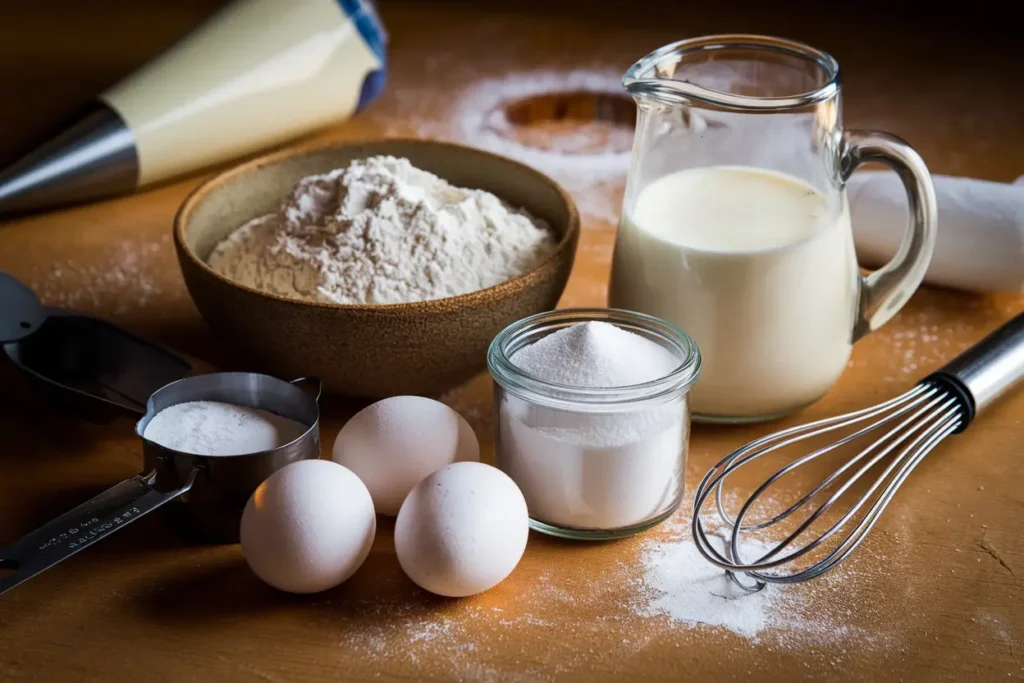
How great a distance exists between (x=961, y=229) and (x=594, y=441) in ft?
1.61

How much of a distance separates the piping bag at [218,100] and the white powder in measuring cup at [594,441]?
2.17 feet

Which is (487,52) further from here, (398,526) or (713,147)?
(398,526)

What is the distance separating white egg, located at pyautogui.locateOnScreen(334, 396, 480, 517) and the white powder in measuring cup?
1.6 inches

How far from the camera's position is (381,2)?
1808 millimetres

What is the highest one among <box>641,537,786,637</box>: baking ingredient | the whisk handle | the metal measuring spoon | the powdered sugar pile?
the powdered sugar pile

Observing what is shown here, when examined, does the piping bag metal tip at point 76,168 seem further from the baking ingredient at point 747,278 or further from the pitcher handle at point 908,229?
the pitcher handle at point 908,229

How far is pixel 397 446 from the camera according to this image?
2.34 ft

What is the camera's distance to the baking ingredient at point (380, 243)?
2.66 feet

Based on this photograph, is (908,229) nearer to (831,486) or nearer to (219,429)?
(831,486)

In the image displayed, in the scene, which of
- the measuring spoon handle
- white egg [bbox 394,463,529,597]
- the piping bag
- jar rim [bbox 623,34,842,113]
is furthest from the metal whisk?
the piping bag

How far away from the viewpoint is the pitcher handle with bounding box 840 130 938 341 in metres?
0.78

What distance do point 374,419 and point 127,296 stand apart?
0.41m

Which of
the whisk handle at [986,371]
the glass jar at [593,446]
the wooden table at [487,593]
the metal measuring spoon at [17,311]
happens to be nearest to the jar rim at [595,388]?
the glass jar at [593,446]

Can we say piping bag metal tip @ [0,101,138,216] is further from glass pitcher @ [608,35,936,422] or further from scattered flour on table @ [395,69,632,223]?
glass pitcher @ [608,35,936,422]
